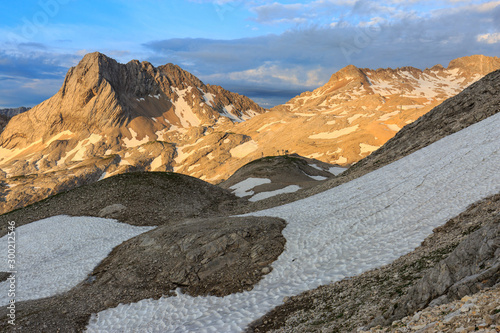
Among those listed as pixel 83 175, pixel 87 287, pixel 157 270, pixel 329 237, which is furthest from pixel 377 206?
pixel 83 175

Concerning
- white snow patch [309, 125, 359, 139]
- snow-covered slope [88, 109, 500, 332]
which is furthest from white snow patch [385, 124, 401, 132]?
snow-covered slope [88, 109, 500, 332]

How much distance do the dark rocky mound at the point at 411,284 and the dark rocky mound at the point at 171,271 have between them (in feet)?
17.0

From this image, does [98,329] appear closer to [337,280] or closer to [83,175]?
[337,280]

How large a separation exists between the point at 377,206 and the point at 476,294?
17665 mm

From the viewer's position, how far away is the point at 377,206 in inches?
953

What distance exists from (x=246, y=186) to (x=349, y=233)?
40773 millimetres

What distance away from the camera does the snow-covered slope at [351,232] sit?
15867 mm

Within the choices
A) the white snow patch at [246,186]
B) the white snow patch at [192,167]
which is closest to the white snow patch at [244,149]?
the white snow patch at [192,167]

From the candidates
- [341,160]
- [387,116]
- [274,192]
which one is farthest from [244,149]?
[274,192]

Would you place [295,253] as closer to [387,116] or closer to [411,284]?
[411,284]

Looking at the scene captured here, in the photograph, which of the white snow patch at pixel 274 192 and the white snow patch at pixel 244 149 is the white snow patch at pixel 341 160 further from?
the white snow patch at pixel 274 192

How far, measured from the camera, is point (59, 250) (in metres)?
29.4

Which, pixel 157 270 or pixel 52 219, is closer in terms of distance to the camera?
pixel 157 270

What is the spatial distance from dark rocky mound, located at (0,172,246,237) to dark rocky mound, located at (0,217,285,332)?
47.7 feet
